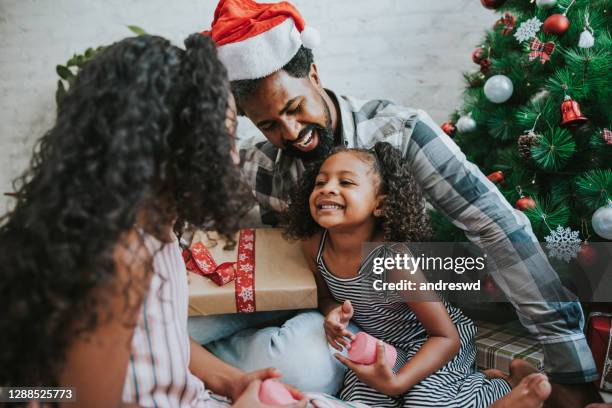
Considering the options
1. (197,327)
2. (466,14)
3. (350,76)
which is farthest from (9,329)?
(466,14)

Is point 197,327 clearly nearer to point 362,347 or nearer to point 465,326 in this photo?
point 362,347

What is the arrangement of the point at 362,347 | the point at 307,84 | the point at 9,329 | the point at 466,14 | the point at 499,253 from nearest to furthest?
the point at 9,329
the point at 362,347
the point at 499,253
the point at 307,84
the point at 466,14

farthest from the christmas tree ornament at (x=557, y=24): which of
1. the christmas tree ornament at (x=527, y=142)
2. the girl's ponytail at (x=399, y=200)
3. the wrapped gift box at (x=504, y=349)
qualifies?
the wrapped gift box at (x=504, y=349)

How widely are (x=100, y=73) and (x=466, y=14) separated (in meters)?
1.73

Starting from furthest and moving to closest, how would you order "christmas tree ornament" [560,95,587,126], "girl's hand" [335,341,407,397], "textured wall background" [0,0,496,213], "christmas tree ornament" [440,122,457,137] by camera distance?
1. "textured wall background" [0,0,496,213]
2. "christmas tree ornament" [440,122,457,137]
3. "christmas tree ornament" [560,95,587,126]
4. "girl's hand" [335,341,407,397]

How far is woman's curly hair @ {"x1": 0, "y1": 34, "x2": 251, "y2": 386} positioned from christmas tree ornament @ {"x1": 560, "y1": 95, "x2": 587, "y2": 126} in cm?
103

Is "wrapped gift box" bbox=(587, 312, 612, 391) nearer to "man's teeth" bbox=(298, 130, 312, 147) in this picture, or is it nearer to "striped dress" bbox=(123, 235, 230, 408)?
"man's teeth" bbox=(298, 130, 312, 147)

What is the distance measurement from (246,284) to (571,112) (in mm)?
978

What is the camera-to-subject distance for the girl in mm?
1188

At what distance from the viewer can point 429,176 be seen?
1.41 meters

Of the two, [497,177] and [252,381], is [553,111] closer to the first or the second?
[497,177]

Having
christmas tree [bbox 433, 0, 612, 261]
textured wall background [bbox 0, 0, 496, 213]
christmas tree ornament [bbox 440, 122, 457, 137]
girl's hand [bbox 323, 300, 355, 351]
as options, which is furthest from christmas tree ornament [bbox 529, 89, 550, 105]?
girl's hand [bbox 323, 300, 355, 351]

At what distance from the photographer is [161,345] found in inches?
29.9

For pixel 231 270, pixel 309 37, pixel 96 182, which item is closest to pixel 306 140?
pixel 309 37
